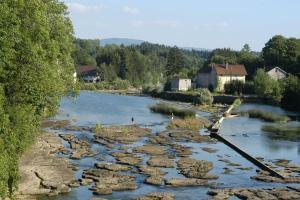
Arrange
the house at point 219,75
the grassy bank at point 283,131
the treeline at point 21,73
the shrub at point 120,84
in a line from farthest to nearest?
1. the shrub at point 120,84
2. the house at point 219,75
3. the grassy bank at point 283,131
4. the treeline at point 21,73

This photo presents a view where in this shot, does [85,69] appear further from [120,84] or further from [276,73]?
[276,73]

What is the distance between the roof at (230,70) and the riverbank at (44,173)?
8722cm

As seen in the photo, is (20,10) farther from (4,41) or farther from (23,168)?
(23,168)

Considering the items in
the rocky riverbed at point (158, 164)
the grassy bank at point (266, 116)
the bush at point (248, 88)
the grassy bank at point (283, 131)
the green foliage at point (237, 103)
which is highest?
the bush at point (248, 88)

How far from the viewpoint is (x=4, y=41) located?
26.0 meters

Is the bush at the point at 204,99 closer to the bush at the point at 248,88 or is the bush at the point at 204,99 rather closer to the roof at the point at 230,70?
the bush at the point at 248,88

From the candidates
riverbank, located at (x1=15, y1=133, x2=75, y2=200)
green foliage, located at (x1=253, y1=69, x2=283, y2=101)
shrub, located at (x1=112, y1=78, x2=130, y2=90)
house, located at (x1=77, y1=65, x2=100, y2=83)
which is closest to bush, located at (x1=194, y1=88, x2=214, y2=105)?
green foliage, located at (x1=253, y1=69, x2=283, y2=101)

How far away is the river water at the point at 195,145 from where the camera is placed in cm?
3672

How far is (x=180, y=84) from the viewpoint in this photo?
5394 inches

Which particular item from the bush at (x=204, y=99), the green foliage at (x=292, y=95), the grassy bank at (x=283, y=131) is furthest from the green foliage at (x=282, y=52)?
the grassy bank at (x=283, y=131)

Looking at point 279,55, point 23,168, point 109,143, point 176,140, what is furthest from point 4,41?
point 279,55

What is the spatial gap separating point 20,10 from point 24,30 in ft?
4.10

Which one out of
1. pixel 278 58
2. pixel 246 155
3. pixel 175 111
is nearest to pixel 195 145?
pixel 246 155

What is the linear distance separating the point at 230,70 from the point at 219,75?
4.47m
